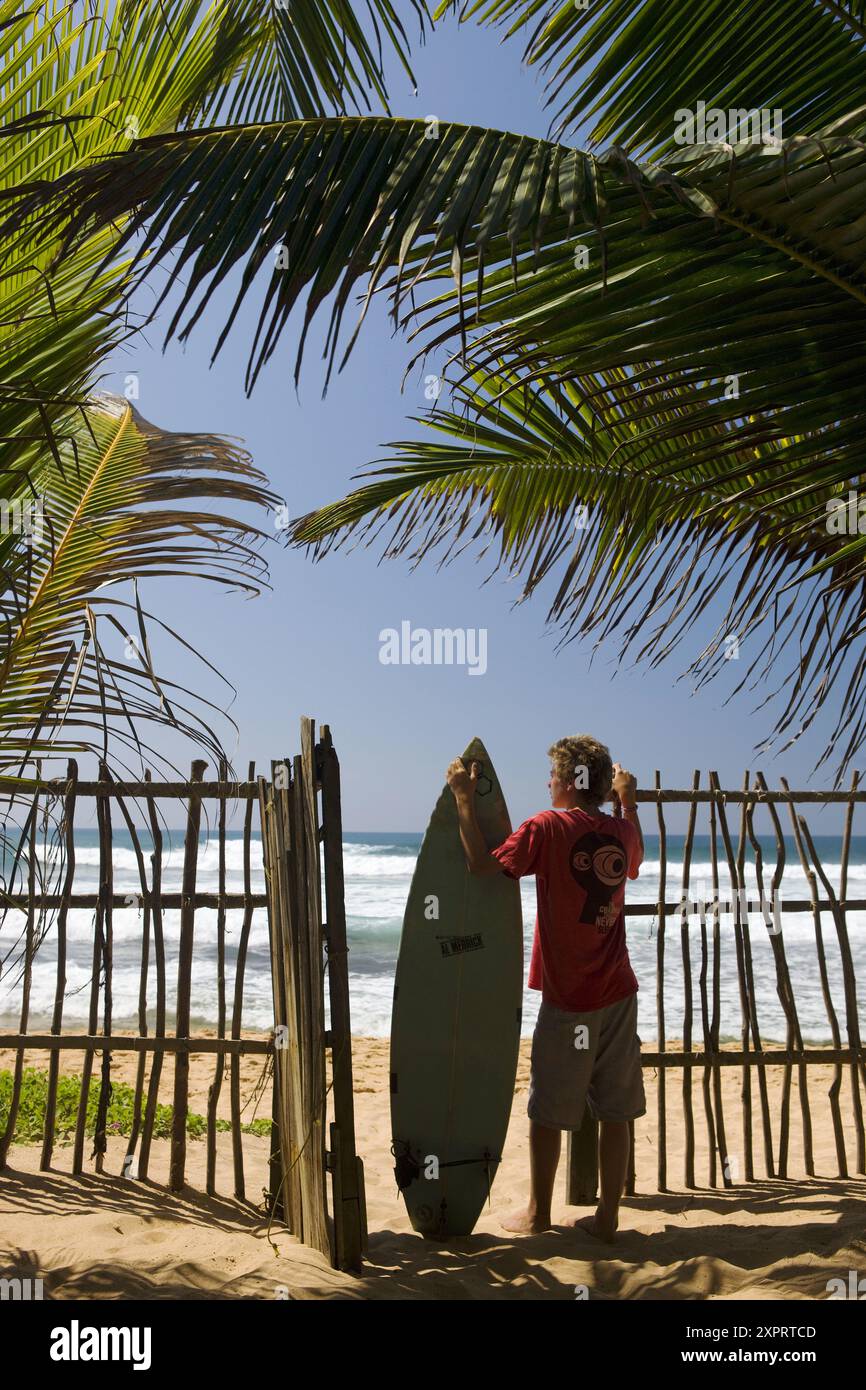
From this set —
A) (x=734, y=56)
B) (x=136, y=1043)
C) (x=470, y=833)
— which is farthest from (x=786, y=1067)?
(x=734, y=56)

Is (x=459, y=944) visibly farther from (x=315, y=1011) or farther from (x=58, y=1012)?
(x=58, y=1012)

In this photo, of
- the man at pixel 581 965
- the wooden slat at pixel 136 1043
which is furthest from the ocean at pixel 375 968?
the man at pixel 581 965

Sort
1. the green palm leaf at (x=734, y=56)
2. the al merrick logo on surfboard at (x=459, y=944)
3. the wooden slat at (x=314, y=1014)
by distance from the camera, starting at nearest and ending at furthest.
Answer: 1. the green palm leaf at (x=734, y=56)
2. the wooden slat at (x=314, y=1014)
3. the al merrick logo on surfboard at (x=459, y=944)

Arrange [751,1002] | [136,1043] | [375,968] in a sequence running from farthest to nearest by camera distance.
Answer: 1. [375,968]
2. [751,1002]
3. [136,1043]

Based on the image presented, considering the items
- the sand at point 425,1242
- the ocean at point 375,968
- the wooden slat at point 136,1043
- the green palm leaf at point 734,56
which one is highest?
the green palm leaf at point 734,56

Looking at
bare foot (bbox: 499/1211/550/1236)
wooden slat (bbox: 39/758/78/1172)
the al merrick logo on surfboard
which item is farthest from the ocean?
bare foot (bbox: 499/1211/550/1236)

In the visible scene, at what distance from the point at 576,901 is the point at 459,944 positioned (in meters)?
0.79

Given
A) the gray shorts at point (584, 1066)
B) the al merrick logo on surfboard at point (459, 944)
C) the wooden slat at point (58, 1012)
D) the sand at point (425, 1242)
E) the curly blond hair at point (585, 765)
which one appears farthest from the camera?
the wooden slat at point (58, 1012)

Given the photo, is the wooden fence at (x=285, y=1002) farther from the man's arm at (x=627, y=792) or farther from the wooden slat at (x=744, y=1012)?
the wooden slat at (x=744, y=1012)

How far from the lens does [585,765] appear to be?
11.7 ft

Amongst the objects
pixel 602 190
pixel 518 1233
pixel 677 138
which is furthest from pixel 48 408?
pixel 518 1233

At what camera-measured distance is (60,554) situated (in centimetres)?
198

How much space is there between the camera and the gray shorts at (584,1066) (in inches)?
135
